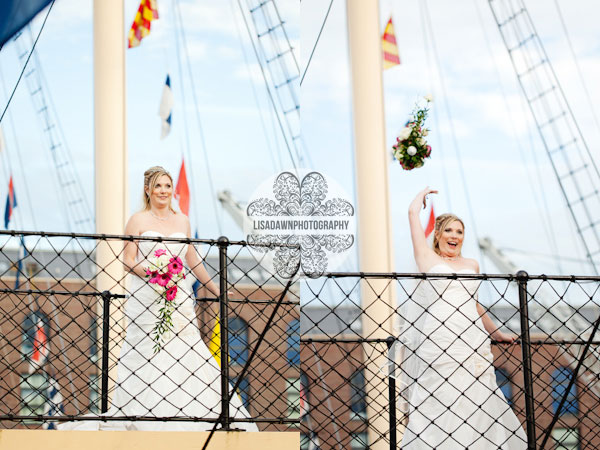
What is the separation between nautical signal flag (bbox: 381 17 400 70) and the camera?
Result: 5.11m

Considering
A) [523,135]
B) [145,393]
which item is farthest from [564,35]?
[145,393]

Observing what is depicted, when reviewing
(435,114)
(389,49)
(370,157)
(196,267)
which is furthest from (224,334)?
(435,114)

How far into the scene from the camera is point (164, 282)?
263 centimetres

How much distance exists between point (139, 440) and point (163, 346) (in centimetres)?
50

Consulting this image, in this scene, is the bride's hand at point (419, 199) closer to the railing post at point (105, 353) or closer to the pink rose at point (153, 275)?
the pink rose at point (153, 275)

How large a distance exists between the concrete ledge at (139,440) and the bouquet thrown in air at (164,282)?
1.45 feet

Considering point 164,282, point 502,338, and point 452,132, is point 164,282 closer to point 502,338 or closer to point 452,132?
point 502,338

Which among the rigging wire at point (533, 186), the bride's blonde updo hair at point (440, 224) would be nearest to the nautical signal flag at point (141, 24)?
the rigging wire at point (533, 186)

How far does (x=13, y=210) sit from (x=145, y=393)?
14.3ft

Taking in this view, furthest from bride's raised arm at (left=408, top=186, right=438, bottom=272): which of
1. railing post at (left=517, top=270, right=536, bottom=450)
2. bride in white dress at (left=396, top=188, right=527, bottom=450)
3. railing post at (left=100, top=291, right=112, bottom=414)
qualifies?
railing post at (left=100, top=291, right=112, bottom=414)

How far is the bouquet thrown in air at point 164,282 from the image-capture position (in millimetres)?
2625

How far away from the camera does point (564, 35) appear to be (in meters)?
6.12

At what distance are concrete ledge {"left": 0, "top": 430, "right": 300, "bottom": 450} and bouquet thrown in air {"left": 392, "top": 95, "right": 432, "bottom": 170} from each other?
1164 mm

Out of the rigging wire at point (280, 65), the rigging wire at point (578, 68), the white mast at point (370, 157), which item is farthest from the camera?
the rigging wire at point (578, 68)
